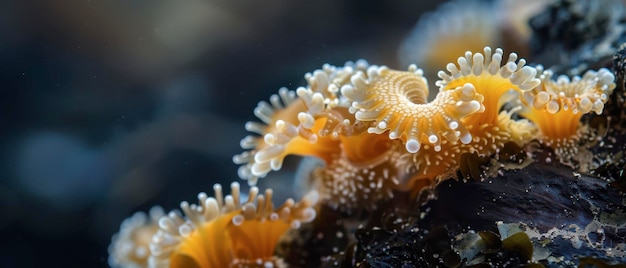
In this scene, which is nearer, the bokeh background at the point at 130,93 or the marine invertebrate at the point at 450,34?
the bokeh background at the point at 130,93

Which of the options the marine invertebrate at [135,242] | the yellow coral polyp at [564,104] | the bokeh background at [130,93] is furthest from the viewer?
the bokeh background at [130,93]

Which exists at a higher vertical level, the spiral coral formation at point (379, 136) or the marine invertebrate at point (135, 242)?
the marine invertebrate at point (135, 242)

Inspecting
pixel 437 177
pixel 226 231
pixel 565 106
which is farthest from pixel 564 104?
pixel 226 231

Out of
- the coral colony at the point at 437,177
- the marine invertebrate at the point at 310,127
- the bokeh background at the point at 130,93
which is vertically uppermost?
the bokeh background at the point at 130,93

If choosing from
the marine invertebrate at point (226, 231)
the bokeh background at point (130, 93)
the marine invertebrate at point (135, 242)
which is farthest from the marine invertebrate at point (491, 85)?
the marine invertebrate at point (135, 242)

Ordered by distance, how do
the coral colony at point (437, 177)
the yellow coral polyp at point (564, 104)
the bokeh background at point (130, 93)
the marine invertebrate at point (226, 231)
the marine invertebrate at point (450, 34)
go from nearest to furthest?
the coral colony at point (437, 177)
the yellow coral polyp at point (564, 104)
the marine invertebrate at point (226, 231)
the bokeh background at point (130, 93)
the marine invertebrate at point (450, 34)

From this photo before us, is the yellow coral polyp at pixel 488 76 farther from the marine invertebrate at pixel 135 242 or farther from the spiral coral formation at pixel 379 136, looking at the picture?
the marine invertebrate at pixel 135 242
